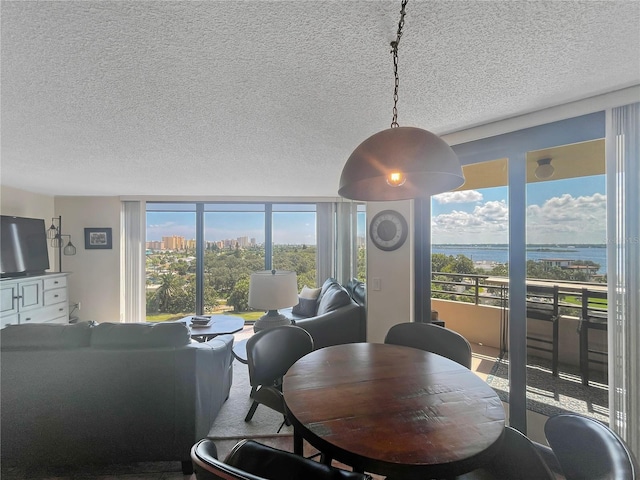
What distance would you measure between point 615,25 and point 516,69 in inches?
14.4

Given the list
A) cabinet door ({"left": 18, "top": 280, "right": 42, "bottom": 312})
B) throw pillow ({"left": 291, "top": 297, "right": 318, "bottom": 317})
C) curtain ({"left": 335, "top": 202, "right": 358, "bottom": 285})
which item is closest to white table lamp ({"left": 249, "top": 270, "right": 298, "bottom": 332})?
throw pillow ({"left": 291, "top": 297, "right": 318, "bottom": 317})

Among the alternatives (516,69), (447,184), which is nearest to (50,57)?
(447,184)

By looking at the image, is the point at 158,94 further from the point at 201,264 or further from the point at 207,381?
the point at 201,264

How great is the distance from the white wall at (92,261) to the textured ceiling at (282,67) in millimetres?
2808

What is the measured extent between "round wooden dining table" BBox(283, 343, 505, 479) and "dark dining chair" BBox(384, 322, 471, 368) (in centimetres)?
35

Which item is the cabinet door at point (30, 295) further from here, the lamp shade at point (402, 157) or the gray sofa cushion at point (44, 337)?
the lamp shade at point (402, 157)

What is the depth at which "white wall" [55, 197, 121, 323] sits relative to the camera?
5.16 meters

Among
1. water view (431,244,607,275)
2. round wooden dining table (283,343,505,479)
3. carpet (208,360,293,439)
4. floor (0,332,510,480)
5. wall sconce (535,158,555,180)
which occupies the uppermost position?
wall sconce (535,158,555,180)

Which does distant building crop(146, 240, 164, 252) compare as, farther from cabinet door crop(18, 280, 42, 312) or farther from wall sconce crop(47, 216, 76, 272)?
cabinet door crop(18, 280, 42, 312)

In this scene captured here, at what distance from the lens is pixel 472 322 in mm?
2766

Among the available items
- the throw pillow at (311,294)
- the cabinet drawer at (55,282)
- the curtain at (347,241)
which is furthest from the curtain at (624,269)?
the cabinet drawer at (55,282)

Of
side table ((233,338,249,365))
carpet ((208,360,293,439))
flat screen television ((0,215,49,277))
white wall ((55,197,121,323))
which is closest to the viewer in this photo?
carpet ((208,360,293,439))

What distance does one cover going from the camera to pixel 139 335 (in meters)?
1.86

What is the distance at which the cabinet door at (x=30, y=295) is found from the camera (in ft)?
13.0
